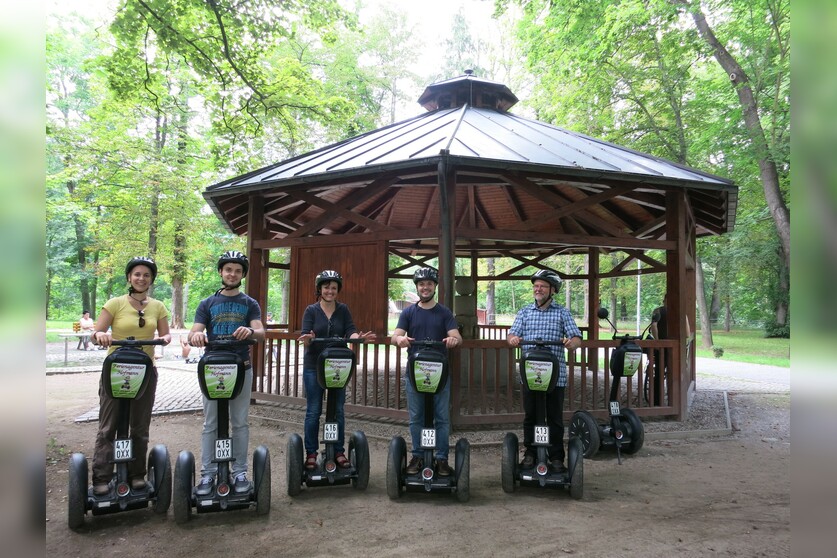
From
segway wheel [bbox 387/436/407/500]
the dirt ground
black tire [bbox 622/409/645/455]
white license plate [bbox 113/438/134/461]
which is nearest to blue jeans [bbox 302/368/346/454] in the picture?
the dirt ground

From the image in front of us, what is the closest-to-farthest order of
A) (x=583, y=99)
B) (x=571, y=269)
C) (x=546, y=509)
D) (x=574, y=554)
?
(x=574, y=554), (x=546, y=509), (x=583, y=99), (x=571, y=269)

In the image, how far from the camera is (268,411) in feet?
23.4

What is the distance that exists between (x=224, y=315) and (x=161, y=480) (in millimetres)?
1370

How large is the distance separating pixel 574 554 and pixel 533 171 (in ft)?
13.7

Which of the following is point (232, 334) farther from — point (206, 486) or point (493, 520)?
point (493, 520)

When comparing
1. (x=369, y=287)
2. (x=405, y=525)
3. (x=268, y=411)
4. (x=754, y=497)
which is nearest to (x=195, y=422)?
(x=268, y=411)

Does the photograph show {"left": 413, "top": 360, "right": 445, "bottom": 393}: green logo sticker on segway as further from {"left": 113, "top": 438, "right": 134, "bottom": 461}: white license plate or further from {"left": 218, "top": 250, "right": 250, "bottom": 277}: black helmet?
{"left": 113, "top": 438, "right": 134, "bottom": 461}: white license plate

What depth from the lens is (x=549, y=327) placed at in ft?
14.6

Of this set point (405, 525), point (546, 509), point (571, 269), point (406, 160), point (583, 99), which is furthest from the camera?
point (571, 269)

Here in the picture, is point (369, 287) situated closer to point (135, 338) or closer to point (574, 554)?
point (135, 338)

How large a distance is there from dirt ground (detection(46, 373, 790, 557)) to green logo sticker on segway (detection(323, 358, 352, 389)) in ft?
3.36

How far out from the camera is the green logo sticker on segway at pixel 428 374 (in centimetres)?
400

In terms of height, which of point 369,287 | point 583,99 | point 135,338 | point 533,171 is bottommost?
point 135,338

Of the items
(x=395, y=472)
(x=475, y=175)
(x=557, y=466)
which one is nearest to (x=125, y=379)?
(x=395, y=472)
